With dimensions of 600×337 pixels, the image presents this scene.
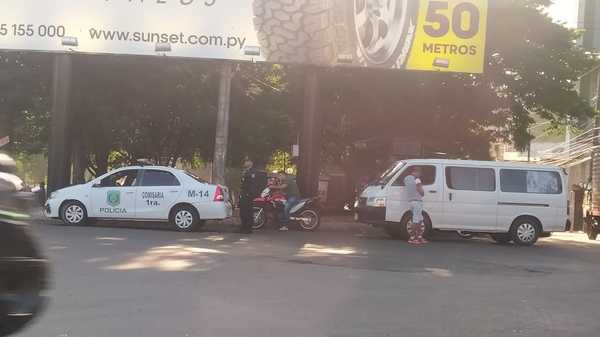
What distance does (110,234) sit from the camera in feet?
44.5

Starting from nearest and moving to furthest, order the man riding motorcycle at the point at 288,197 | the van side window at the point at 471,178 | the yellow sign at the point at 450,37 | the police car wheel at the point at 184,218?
the police car wheel at the point at 184,218 → the van side window at the point at 471,178 → the man riding motorcycle at the point at 288,197 → the yellow sign at the point at 450,37

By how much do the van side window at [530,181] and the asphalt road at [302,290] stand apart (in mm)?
2443

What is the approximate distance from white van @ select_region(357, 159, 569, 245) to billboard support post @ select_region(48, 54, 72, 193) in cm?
901

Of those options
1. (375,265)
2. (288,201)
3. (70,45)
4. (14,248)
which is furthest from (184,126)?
Answer: (14,248)

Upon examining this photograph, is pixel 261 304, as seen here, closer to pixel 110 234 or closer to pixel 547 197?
pixel 110 234

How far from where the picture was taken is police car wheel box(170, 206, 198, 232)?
15164 millimetres

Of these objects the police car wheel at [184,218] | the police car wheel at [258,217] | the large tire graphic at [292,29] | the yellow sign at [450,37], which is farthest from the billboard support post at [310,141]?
the police car wheel at [184,218]

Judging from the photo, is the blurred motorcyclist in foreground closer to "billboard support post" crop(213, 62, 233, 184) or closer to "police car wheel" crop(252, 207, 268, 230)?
"police car wheel" crop(252, 207, 268, 230)

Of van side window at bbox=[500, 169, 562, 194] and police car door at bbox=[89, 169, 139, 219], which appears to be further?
van side window at bbox=[500, 169, 562, 194]

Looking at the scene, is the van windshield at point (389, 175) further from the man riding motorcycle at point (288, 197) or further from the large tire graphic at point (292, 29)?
the large tire graphic at point (292, 29)

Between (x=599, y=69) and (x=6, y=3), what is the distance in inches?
1073

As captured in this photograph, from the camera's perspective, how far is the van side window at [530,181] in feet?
50.8

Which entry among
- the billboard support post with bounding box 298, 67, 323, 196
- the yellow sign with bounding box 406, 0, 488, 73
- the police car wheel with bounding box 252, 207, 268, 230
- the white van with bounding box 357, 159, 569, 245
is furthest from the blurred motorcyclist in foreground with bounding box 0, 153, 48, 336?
the yellow sign with bounding box 406, 0, 488, 73

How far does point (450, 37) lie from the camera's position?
1855cm
